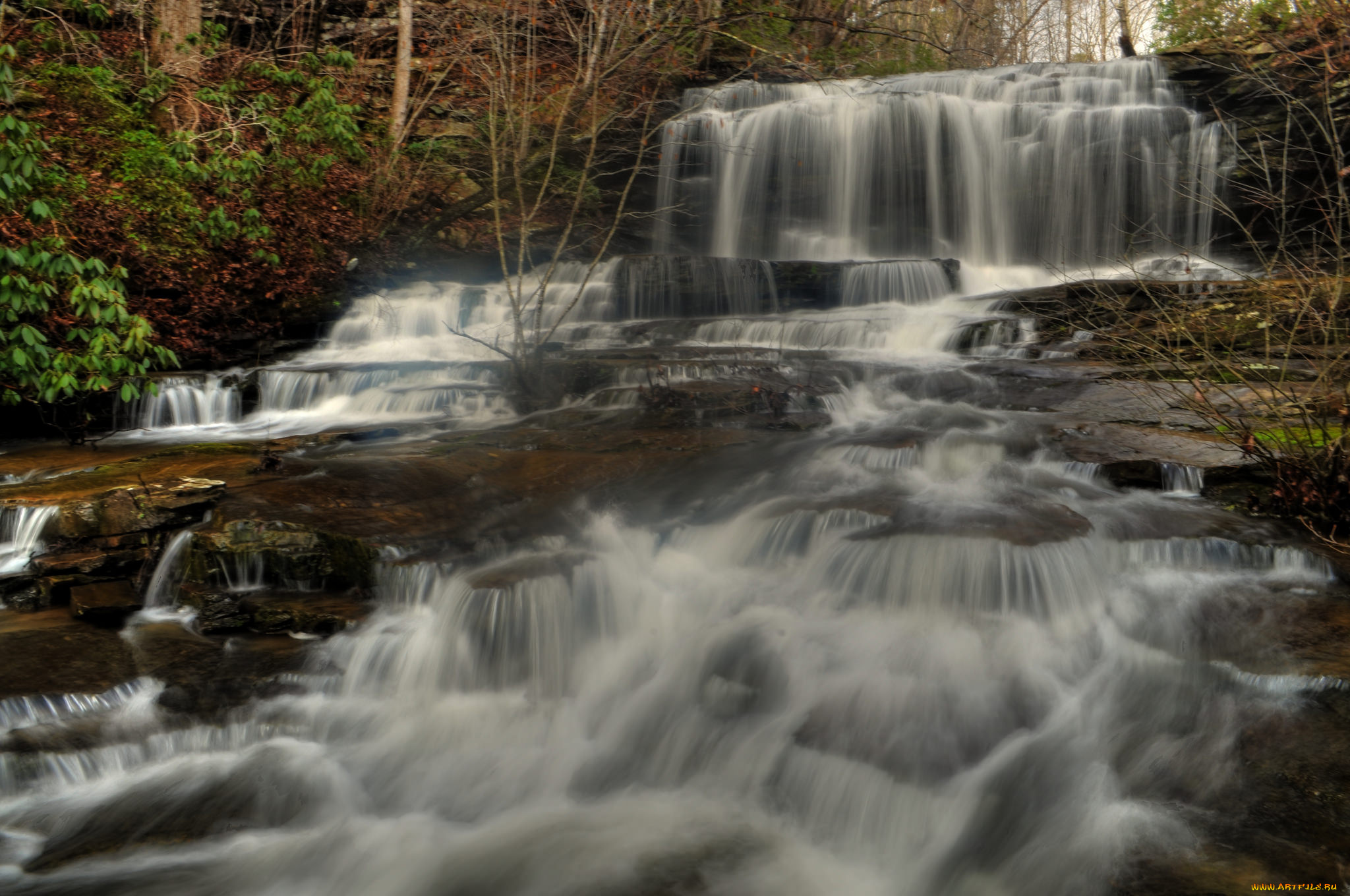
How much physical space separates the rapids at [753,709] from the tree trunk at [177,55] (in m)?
8.91

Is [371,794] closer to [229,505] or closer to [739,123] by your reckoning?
[229,505]

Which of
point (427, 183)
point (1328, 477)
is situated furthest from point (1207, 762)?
point (427, 183)

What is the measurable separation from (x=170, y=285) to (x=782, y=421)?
25.7 ft

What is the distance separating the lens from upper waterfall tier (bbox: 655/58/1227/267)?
1412cm

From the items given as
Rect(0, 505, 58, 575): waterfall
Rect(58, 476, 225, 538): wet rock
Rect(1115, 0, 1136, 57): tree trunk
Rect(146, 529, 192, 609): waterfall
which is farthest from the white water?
Rect(1115, 0, 1136, 57): tree trunk

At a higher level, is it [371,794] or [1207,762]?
[1207,762]

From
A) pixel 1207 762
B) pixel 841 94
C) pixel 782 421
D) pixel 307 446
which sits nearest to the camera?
pixel 1207 762

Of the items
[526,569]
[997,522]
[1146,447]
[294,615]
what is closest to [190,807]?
[294,615]

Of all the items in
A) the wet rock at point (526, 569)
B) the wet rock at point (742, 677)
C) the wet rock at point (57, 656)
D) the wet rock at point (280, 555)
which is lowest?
the wet rock at point (742, 677)

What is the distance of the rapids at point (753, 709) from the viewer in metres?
3.77

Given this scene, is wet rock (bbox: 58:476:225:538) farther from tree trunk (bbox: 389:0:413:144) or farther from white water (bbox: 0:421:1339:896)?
tree trunk (bbox: 389:0:413:144)

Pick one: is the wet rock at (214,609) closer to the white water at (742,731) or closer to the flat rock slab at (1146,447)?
the white water at (742,731)

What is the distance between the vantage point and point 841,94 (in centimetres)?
1639

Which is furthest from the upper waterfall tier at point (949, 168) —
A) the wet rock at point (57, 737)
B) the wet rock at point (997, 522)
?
the wet rock at point (57, 737)
